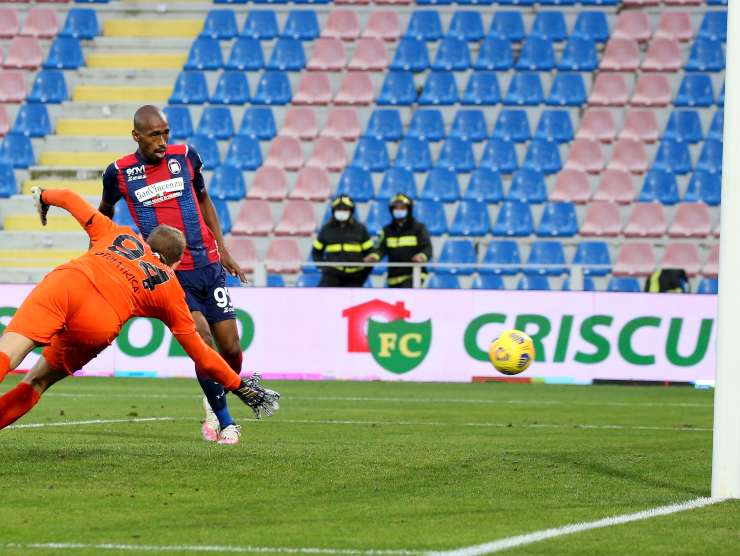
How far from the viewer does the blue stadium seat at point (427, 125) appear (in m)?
25.0

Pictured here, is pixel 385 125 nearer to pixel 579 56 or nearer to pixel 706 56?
pixel 579 56

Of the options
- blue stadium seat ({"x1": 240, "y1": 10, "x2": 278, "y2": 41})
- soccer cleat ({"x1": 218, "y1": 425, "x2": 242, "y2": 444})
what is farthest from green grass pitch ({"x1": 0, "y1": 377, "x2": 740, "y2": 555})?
blue stadium seat ({"x1": 240, "y1": 10, "x2": 278, "y2": 41})

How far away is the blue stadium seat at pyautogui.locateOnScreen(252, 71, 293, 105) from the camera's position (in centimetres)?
2609

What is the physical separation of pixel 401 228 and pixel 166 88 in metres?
8.72

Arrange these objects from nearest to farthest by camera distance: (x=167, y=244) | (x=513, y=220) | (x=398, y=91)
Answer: (x=167, y=244) → (x=513, y=220) → (x=398, y=91)

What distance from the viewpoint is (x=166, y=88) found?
2689 cm

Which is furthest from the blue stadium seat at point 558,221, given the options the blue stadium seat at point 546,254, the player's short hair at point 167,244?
the player's short hair at point 167,244

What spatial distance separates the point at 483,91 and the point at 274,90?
3784 mm

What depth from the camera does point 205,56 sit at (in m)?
26.8

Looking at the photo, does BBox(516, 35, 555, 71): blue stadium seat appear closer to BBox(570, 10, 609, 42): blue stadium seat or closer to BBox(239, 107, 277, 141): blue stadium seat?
BBox(570, 10, 609, 42): blue stadium seat

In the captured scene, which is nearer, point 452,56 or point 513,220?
point 513,220

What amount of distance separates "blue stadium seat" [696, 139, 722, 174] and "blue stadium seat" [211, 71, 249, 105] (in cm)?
810

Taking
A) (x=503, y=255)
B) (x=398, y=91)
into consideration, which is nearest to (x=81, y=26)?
(x=398, y=91)

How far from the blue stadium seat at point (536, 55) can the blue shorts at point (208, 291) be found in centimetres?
1624
